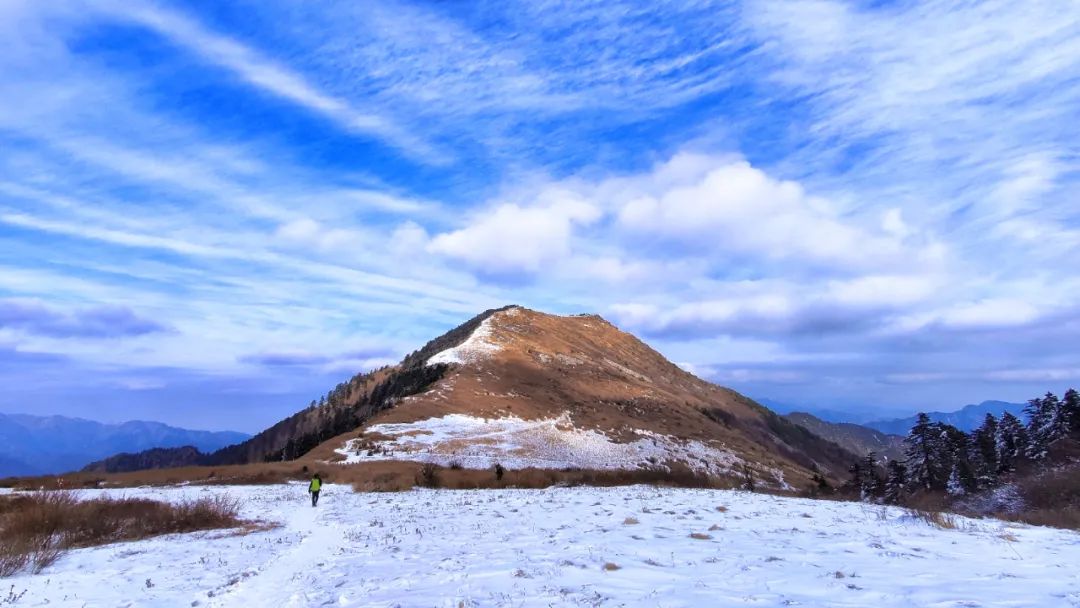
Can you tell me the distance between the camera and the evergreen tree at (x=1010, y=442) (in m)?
48.7

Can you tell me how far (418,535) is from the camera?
51.4 ft

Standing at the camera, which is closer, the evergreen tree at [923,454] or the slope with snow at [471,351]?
the evergreen tree at [923,454]

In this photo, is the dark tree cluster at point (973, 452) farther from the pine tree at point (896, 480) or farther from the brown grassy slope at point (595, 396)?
the brown grassy slope at point (595, 396)

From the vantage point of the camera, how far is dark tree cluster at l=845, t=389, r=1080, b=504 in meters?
45.4

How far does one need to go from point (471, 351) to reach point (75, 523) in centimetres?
8567

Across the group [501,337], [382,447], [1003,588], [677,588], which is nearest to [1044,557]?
[1003,588]

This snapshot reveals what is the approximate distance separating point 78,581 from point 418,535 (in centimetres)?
712

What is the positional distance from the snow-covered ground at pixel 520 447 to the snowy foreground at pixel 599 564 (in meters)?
38.4

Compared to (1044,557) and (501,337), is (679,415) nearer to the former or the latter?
(501,337)

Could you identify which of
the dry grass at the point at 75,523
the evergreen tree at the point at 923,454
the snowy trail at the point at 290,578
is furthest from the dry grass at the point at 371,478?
the snowy trail at the point at 290,578

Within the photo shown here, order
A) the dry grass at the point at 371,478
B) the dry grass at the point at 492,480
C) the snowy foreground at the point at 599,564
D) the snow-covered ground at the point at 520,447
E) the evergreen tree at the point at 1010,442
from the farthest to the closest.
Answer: the snow-covered ground at the point at 520,447 → the evergreen tree at the point at 1010,442 → the dry grass at the point at 371,478 → the dry grass at the point at 492,480 → the snowy foreground at the point at 599,564

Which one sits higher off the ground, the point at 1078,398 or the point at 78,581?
the point at 1078,398

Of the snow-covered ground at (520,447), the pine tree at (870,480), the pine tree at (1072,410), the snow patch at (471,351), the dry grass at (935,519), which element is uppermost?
the snow patch at (471,351)

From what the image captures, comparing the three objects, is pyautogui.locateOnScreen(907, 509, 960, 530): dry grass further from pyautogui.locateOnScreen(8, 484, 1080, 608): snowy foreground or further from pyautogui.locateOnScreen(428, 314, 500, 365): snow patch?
pyautogui.locateOnScreen(428, 314, 500, 365): snow patch
